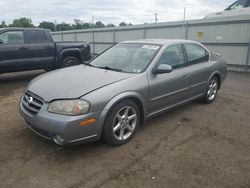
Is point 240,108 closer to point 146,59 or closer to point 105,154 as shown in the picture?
point 146,59

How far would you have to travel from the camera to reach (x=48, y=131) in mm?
3020

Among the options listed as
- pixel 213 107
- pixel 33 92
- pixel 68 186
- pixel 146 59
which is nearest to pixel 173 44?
pixel 146 59

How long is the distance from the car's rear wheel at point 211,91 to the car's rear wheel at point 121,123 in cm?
247

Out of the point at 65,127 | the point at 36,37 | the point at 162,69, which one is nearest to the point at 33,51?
the point at 36,37

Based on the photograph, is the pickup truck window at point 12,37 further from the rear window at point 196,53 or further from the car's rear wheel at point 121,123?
the car's rear wheel at point 121,123

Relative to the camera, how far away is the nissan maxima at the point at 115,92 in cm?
303

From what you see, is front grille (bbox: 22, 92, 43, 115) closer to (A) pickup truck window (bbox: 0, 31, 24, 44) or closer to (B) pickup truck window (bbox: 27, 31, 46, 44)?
(A) pickup truck window (bbox: 0, 31, 24, 44)

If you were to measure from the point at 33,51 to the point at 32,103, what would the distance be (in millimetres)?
5409

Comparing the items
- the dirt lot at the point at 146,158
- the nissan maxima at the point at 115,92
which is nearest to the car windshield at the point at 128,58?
the nissan maxima at the point at 115,92

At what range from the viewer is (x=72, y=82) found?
3475 millimetres

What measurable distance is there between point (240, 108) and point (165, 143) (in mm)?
2648

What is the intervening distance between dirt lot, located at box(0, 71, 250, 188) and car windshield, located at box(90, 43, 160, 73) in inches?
43.8

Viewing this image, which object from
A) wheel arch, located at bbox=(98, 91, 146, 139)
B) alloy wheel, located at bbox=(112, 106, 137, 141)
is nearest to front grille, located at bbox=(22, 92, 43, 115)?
wheel arch, located at bbox=(98, 91, 146, 139)

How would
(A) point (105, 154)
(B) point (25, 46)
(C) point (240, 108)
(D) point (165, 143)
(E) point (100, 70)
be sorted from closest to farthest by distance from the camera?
(A) point (105, 154) → (D) point (165, 143) → (E) point (100, 70) → (C) point (240, 108) → (B) point (25, 46)
